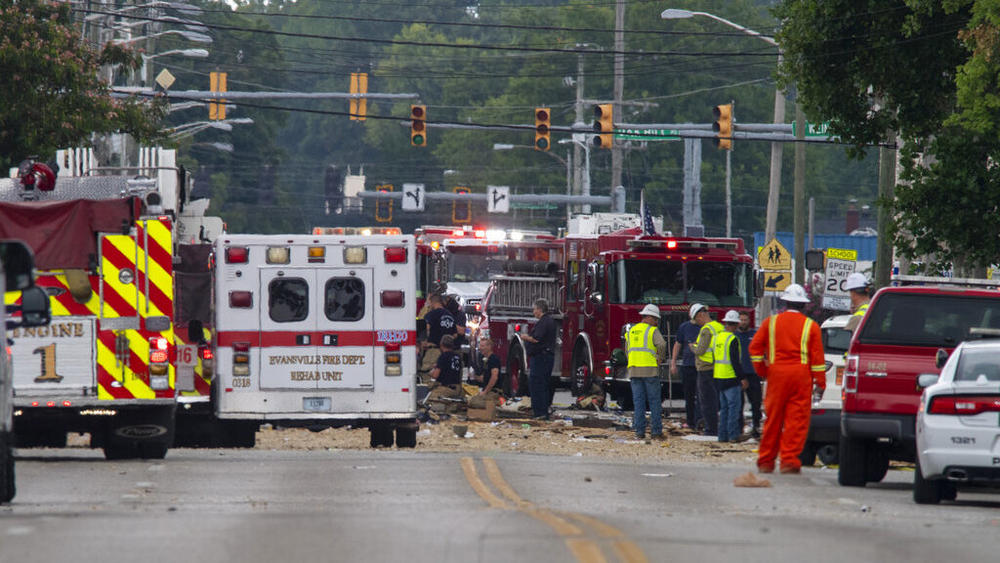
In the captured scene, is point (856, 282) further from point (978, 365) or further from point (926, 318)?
point (978, 365)

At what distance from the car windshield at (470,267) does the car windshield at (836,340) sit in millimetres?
20724

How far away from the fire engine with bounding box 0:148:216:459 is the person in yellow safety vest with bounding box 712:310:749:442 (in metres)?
7.48

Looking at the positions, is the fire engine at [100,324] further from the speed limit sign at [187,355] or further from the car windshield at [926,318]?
the car windshield at [926,318]

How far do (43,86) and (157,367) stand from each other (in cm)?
1295

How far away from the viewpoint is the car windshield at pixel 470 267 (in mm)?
42031

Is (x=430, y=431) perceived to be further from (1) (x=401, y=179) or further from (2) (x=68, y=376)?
(1) (x=401, y=179)

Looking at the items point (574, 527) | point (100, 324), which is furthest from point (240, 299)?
point (574, 527)

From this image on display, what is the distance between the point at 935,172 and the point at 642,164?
76.7m

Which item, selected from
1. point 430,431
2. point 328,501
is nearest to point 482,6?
point 430,431

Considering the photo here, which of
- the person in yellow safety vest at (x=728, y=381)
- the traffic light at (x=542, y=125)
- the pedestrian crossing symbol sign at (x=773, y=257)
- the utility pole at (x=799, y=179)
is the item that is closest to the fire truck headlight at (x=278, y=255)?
the person in yellow safety vest at (x=728, y=381)

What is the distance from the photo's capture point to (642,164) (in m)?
99.0

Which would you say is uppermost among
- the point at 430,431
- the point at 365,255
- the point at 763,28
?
the point at 763,28

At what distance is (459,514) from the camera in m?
12.9

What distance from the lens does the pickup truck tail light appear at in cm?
1424
